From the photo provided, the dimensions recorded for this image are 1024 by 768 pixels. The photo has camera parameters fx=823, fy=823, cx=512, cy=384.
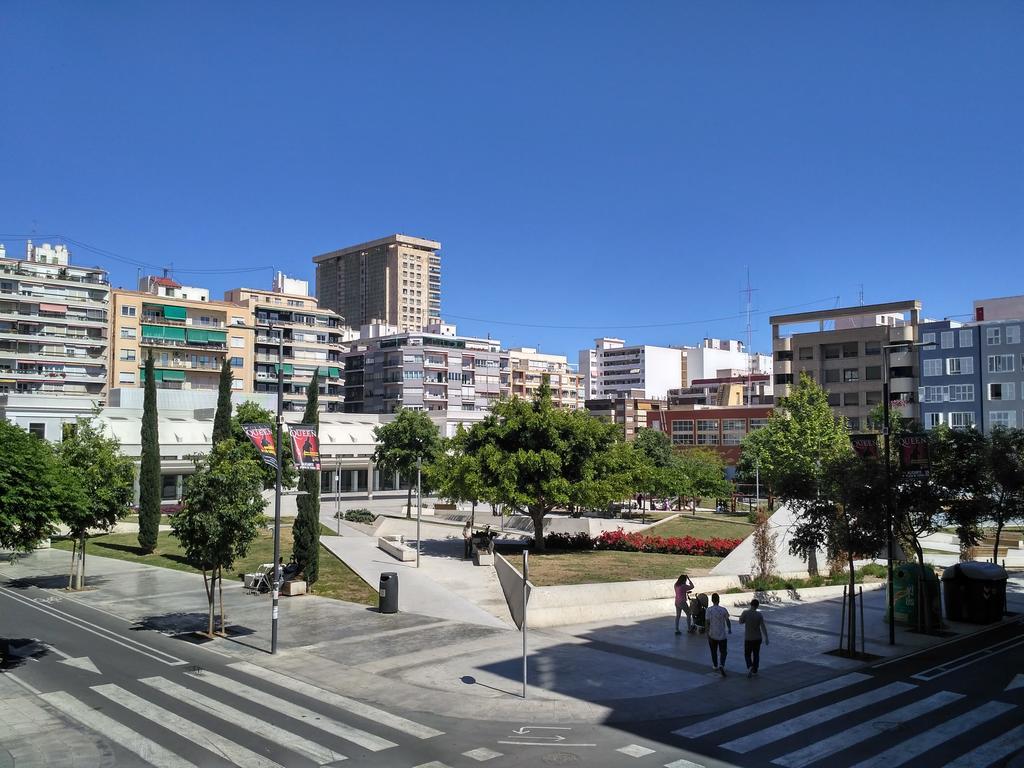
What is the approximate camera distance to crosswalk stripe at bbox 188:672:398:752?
44.3 ft

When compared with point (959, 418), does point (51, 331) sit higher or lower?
higher

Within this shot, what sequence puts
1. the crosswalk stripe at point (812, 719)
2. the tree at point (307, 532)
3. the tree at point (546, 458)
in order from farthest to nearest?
1. the tree at point (546, 458)
2. the tree at point (307, 532)
3. the crosswalk stripe at point (812, 719)

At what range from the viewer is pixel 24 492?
18672mm

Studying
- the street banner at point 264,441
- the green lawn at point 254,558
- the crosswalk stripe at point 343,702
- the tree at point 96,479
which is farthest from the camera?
the tree at point 96,479

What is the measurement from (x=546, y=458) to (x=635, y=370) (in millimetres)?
147318

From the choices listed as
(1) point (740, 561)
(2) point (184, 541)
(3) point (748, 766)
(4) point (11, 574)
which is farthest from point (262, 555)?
(3) point (748, 766)

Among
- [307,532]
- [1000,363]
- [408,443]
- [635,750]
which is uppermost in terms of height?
[1000,363]

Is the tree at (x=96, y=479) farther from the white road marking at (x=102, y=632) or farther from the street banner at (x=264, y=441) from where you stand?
the street banner at (x=264, y=441)

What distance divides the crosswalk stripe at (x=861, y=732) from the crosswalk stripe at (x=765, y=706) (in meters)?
1.48

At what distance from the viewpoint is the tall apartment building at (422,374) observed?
112812mm

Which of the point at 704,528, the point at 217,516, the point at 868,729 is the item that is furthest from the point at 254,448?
the point at 868,729

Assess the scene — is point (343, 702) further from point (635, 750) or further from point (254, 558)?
point (254, 558)

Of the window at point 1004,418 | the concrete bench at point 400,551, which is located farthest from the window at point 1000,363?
the concrete bench at point 400,551

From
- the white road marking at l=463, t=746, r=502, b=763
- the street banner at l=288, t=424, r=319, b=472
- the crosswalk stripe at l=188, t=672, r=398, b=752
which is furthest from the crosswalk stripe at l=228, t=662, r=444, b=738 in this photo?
the street banner at l=288, t=424, r=319, b=472
